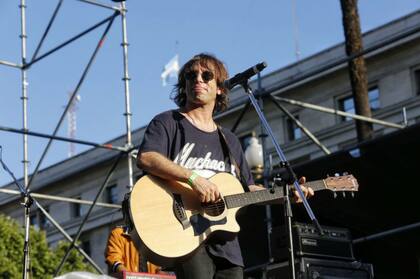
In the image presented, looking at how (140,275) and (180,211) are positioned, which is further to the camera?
(140,275)

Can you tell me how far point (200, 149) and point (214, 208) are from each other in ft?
1.15

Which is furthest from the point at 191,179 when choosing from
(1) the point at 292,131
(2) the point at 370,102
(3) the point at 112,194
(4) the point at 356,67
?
(3) the point at 112,194

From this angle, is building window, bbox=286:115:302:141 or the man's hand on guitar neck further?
building window, bbox=286:115:302:141

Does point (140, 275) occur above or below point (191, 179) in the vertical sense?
below

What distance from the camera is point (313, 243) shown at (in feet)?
25.1

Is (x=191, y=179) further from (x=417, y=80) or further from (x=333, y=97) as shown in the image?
(x=333, y=97)

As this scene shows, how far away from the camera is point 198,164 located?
539cm

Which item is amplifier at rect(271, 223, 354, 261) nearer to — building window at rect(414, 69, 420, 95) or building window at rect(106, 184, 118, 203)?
building window at rect(414, 69, 420, 95)

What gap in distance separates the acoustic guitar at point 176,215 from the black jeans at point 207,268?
5 centimetres

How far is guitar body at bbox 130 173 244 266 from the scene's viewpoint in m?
5.16

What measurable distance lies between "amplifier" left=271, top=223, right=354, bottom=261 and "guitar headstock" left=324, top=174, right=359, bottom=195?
1.51 m

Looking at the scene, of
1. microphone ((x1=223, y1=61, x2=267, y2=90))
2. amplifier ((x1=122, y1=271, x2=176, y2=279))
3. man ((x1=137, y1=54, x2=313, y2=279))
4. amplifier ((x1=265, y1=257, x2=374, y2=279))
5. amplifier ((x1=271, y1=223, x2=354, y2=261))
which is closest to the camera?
man ((x1=137, y1=54, x2=313, y2=279))

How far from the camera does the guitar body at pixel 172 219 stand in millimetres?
5164

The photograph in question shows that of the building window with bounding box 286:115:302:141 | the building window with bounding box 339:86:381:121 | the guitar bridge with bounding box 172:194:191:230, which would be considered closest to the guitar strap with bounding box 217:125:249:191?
the guitar bridge with bounding box 172:194:191:230
